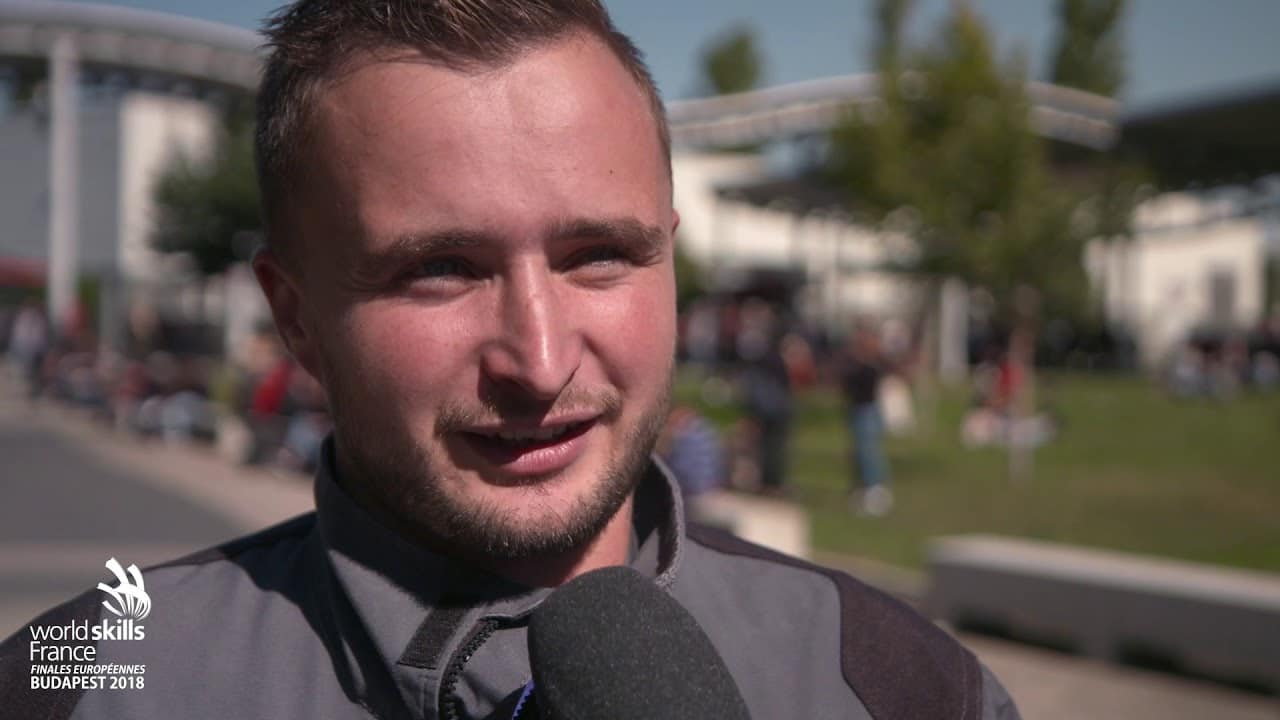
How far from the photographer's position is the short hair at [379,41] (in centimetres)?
132

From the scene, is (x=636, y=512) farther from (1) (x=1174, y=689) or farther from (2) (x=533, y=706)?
(1) (x=1174, y=689)

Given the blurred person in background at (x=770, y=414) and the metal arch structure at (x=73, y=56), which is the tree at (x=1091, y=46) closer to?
the metal arch structure at (x=73, y=56)

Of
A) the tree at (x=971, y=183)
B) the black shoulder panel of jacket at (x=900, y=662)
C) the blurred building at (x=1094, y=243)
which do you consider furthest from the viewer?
the blurred building at (x=1094, y=243)

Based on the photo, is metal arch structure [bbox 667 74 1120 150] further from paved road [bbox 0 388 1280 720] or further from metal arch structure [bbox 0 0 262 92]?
paved road [bbox 0 388 1280 720]

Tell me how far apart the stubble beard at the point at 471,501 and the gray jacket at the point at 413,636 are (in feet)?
0.15

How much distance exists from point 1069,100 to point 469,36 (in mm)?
31701

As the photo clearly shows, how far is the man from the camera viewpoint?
130 cm

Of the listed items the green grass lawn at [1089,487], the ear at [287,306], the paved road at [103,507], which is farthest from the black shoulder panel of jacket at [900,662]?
the green grass lawn at [1089,487]

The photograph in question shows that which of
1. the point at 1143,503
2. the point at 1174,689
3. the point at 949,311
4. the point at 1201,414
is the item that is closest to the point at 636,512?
the point at 1174,689

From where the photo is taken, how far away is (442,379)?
1297 mm

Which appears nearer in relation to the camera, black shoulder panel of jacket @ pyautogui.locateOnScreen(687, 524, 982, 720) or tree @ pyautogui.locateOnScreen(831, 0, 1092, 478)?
black shoulder panel of jacket @ pyautogui.locateOnScreen(687, 524, 982, 720)

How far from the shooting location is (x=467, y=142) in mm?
1301

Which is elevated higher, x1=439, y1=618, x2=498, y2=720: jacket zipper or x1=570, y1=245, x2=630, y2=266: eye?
x1=570, y1=245, x2=630, y2=266: eye

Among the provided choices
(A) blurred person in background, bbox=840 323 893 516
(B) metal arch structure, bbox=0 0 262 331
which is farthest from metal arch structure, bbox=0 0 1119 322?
(A) blurred person in background, bbox=840 323 893 516
